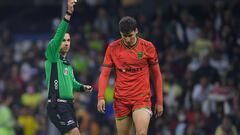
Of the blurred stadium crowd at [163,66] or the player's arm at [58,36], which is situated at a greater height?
the player's arm at [58,36]

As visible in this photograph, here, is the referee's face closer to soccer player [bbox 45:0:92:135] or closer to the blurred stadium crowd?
soccer player [bbox 45:0:92:135]

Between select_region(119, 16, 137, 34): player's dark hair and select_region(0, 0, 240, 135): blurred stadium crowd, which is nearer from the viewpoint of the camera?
select_region(119, 16, 137, 34): player's dark hair

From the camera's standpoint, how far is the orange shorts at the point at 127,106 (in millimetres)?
12438

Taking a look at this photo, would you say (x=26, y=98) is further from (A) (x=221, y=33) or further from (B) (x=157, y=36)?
(A) (x=221, y=33)

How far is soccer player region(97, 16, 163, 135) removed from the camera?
488 inches

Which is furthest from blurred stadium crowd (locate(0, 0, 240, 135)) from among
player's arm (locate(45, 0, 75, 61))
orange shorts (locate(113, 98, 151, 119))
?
player's arm (locate(45, 0, 75, 61))

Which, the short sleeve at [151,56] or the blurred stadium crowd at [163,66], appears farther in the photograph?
the blurred stadium crowd at [163,66]

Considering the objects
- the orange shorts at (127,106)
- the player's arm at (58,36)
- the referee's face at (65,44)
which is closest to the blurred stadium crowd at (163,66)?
the orange shorts at (127,106)

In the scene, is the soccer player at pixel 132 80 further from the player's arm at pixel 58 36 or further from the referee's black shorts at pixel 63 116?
the player's arm at pixel 58 36

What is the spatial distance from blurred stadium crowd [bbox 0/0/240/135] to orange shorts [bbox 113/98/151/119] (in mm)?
4869

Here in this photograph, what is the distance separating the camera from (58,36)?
12.1m

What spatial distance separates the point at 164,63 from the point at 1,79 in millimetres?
5023

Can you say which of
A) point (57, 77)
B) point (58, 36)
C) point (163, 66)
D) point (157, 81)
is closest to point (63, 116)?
point (57, 77)

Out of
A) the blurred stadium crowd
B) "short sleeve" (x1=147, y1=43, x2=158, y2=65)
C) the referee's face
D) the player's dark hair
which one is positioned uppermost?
the player's dark hair
